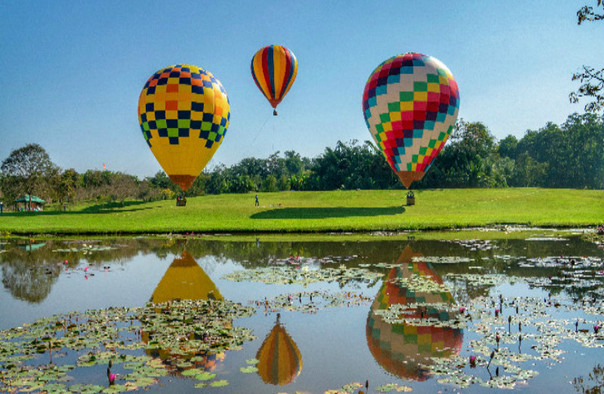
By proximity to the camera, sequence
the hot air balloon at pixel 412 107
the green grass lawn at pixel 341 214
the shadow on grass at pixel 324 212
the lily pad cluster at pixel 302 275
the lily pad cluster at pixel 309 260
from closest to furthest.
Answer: the lily pad cluster at pixel 302 275 → the lily pad cluster at pixel 309 260 → the green grass lawn at pixel 341 214 → the hot air balloon at pixel 412 107 → the shadow on grass at pixel 324 212

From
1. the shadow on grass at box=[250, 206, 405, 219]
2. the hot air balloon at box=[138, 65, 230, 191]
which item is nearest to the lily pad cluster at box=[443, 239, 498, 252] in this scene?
the shadow on grass at box=[250, 206, 405, 219]

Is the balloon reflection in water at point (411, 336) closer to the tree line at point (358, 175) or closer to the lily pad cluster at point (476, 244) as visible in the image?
the lily pad cluster at point (476, 244)

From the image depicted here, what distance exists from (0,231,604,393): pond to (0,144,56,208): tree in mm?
58004

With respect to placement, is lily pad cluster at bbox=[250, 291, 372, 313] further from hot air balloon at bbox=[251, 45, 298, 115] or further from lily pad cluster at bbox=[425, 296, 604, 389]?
hot air balloon at bbox=[251, 45, 298, 115]

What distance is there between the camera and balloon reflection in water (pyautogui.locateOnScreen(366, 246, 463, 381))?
336 inches

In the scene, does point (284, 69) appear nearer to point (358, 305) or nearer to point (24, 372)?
point (358, 305)

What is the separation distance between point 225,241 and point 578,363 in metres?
22.0

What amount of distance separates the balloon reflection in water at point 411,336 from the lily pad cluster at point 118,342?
2.63m

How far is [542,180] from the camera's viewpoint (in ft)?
376

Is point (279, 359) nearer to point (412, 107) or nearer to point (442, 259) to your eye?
point (442, 259)

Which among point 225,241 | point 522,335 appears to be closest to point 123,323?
point 522,335

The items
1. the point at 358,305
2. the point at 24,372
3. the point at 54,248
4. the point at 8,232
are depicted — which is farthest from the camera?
the point at 8,232

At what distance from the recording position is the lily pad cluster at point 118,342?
7809 millimetres

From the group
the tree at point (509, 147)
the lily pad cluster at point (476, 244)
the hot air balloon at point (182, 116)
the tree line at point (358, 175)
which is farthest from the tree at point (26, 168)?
the tree at point (509, 147)
